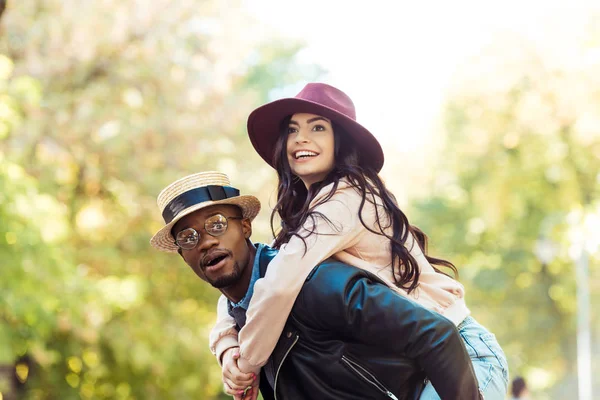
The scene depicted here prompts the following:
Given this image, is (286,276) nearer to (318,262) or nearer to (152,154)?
(318,262)

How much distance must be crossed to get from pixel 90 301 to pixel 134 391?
5129mm

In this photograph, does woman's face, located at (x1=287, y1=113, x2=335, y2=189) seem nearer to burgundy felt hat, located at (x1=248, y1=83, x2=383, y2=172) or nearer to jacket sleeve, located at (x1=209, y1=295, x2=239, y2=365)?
burgundy felt hat, located at (x1=248, y1=83, x2=383, y2=172)

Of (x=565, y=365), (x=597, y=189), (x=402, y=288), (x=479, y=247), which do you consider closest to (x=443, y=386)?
(x=402, y=288)

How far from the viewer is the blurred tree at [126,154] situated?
49.1ft

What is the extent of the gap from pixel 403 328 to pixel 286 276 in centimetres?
46

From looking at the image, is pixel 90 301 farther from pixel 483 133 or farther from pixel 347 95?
pixel 483 133

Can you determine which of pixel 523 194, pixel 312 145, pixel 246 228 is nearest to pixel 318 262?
pixel 246 228

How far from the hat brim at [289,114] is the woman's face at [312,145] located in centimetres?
5

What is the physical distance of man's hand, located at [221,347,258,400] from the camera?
348 centimetres

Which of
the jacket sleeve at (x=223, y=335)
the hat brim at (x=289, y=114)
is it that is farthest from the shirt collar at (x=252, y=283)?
the hat brim at (x=289, y=114)

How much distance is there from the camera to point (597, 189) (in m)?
21.1

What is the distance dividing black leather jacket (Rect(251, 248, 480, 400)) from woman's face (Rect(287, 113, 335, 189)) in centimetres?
65

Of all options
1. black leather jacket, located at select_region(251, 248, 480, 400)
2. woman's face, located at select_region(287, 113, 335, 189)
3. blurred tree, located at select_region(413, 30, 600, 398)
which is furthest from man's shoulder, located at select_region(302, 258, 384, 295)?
blurred tree, located at select_region(413, 30, 600, 398)

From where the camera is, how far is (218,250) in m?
3.43
